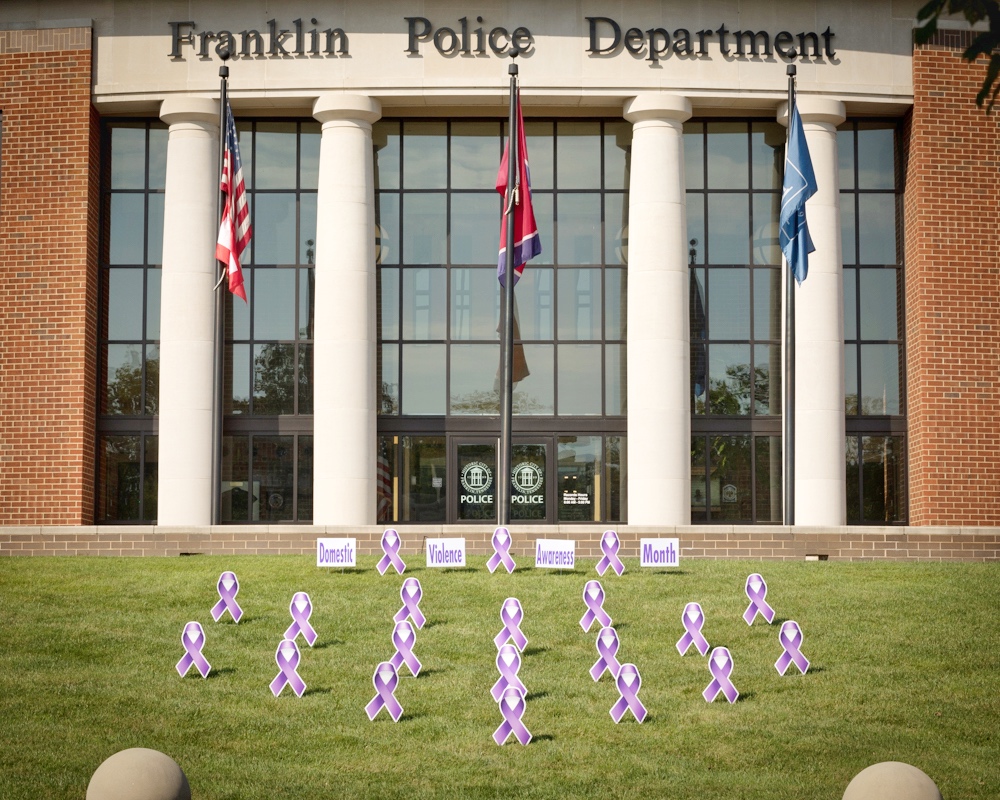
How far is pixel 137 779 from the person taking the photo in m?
8.69

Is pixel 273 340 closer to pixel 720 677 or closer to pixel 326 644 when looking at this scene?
pixel 326 644

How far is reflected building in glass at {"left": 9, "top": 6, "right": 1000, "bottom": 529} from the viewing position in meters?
28.5

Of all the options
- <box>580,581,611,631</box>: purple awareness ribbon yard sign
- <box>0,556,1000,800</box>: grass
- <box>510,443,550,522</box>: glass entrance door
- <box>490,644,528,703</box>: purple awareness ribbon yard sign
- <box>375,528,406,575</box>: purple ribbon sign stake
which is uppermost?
<box>510,443,550,522</box>: glass entrance door

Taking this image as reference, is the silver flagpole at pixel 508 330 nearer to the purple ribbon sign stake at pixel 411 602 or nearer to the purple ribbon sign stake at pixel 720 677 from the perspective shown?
the purple ribbon sign stake at pixel 411 602

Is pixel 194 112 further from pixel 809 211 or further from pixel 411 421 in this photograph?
pixel 809 211

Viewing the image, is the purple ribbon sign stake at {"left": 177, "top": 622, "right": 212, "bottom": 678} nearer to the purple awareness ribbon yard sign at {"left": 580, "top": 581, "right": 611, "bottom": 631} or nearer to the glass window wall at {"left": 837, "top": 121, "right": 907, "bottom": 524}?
the purple awareness ribbon yard sign at {"left": 580, "top": 581, "right": 611, "bottom": 631}

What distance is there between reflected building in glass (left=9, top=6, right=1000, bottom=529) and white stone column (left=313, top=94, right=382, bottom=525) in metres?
0.07

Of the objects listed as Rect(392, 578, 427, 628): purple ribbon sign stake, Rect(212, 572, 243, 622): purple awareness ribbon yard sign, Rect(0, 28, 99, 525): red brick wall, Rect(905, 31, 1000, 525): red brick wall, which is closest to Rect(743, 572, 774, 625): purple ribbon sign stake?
Rect(392, 578, 427, 628): purple ribbon sign stake

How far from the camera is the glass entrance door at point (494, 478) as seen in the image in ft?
97.1

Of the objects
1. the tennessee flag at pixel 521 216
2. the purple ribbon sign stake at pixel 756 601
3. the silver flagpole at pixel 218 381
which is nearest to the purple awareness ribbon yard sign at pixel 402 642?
the purple ribbon sign stake at pixel 756 601

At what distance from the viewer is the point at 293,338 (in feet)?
97.7

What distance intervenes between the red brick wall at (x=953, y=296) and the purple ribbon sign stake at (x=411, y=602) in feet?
54.5

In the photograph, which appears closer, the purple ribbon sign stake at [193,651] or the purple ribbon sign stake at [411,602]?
the purple ribbon sign stake at [193,651]

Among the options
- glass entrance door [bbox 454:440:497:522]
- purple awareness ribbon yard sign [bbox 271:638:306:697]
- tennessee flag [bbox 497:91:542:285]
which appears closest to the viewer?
purple awareness ribbon yard sign [bbox 271:638:306:697]
